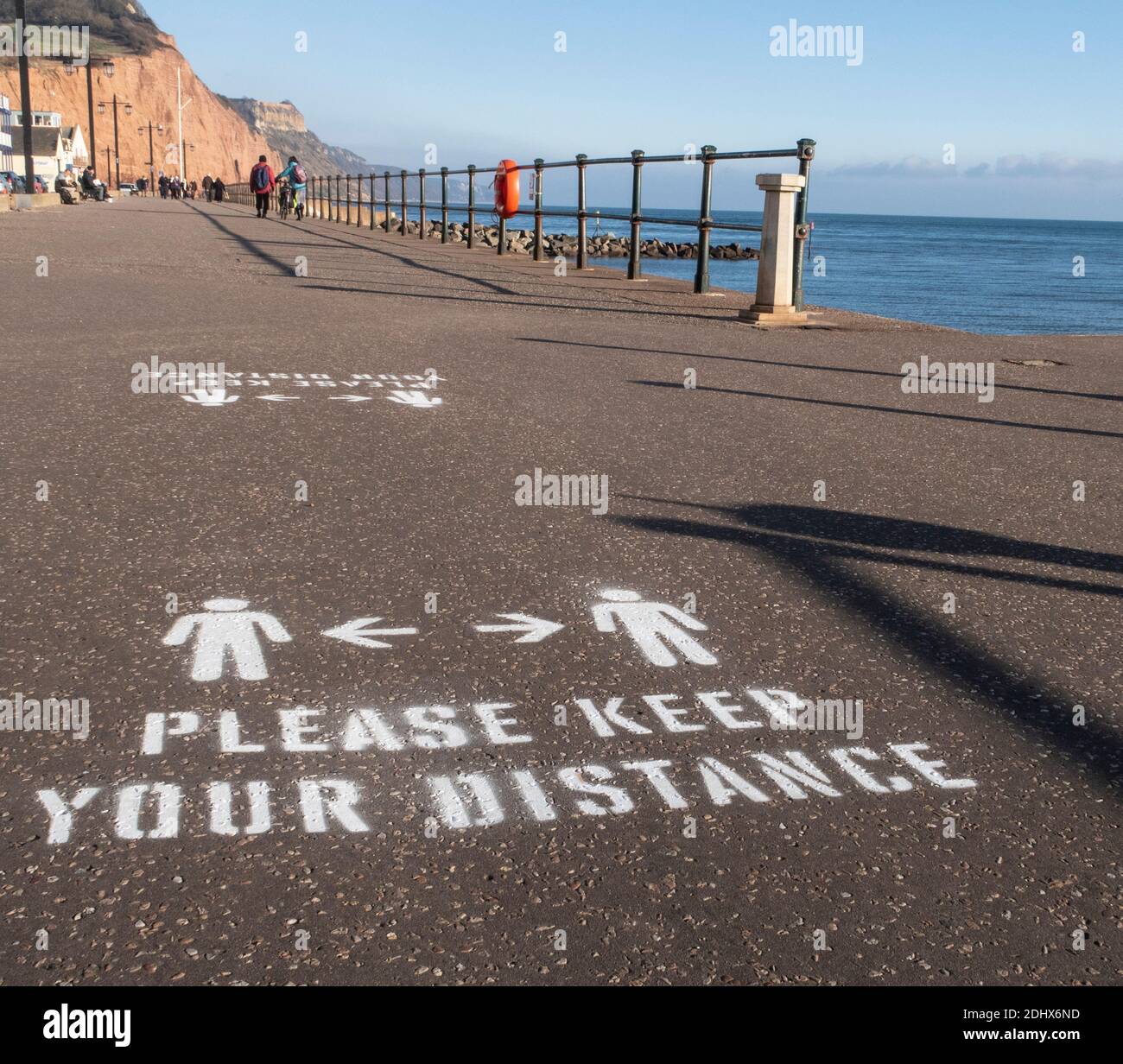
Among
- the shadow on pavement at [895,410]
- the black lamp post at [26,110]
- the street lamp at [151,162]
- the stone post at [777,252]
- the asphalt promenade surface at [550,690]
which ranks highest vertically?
the street lamp at [151,162]

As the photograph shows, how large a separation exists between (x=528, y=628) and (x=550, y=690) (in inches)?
17.8

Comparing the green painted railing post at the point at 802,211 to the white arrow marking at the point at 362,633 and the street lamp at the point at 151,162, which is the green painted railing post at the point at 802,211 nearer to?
the white arrow marking at the point at 362,633

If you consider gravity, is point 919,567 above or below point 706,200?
below

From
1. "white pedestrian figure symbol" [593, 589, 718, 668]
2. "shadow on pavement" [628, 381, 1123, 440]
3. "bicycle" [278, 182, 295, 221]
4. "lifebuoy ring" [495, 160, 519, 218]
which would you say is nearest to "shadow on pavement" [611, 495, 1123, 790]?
"white pedestrian figure symbol" [593, 589, 718, 668]

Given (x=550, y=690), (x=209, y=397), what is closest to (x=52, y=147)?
(x=209, y=397)

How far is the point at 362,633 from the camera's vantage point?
11.9ft

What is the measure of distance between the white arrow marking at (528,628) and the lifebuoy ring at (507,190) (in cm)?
1719

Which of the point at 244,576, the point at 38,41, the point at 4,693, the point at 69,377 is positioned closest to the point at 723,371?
the point at 69,377

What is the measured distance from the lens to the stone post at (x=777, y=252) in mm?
11625

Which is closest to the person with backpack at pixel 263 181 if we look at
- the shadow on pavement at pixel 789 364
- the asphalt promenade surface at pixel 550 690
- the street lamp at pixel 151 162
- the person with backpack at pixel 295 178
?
the person with backpack at pixel 295 178

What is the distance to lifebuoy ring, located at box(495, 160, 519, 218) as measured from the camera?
801 inches

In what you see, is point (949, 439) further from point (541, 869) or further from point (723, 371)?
point (541, 869)

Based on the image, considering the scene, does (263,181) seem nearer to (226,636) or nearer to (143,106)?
(226,636)
